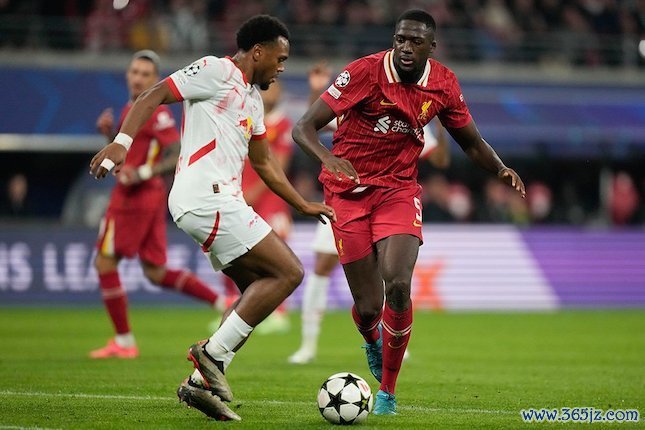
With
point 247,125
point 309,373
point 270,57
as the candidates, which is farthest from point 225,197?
point 309,373

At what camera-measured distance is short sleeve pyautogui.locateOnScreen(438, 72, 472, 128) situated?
8.48m

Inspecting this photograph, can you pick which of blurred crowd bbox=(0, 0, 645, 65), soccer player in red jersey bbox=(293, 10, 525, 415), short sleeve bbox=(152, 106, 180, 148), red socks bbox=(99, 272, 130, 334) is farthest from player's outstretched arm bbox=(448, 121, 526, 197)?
blurred crowd bbox=(0, 0, 645, 65)

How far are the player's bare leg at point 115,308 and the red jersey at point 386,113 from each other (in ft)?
14.2

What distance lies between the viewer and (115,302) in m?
12.2

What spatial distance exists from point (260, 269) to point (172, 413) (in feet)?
3.80

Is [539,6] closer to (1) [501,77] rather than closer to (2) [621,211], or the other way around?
(1) [501,77]

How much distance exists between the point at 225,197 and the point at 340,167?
0.85 m

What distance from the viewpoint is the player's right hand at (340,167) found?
7.86m

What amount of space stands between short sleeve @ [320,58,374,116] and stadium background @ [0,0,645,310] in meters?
11.8

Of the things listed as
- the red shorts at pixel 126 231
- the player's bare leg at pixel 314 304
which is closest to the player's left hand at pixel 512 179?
the player's bare leg at pixel 314 304

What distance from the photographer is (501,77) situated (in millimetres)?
26859

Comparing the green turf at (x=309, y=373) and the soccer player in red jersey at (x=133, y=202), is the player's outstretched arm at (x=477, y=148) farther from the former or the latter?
the soccer player in red jersey at (x=133, y=202)

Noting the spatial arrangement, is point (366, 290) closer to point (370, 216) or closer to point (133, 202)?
point (370, 216)

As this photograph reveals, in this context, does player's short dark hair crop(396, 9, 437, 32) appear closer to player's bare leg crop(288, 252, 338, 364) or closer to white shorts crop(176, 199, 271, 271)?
white shorts crop(176, 199, 271, 271)
